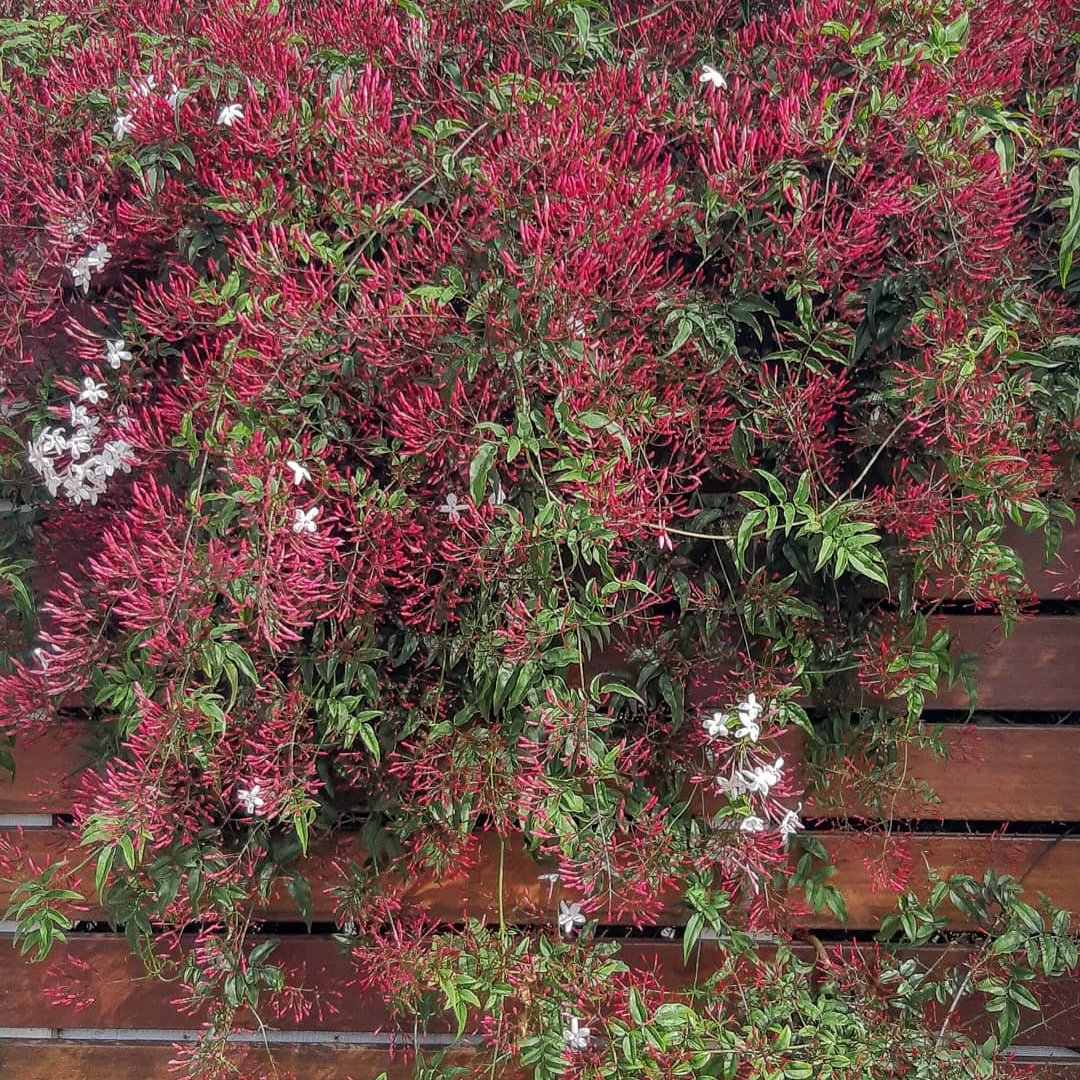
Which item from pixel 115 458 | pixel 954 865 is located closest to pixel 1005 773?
pixel 954 865

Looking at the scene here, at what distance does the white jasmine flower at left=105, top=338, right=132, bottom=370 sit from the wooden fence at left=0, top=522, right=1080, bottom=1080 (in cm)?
61

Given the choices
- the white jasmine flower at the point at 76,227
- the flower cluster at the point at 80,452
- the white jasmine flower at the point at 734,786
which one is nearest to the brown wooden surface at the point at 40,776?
the flower cluster at the point at 80,452

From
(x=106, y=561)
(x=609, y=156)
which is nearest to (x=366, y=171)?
(x=609, y=156)

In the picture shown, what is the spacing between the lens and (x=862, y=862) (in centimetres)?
145

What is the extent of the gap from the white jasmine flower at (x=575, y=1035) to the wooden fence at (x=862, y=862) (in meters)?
0.19

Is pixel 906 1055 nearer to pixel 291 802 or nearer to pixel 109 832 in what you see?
pixel 291 802

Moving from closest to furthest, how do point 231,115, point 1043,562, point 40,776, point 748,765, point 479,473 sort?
1. point 479,473
2. point 231,115
3. point 748,765
4. point 1043,562
5. point 40,776

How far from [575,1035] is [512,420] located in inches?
31.9

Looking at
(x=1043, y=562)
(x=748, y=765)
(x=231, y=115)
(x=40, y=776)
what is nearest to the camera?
(x=231, y=115)

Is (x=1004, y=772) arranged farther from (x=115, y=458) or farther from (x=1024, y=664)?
(x=115, y=458)

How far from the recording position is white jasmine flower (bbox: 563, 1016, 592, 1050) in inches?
46.7

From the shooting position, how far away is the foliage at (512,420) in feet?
3.46

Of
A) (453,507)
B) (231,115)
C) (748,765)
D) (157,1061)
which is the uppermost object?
(231,115)

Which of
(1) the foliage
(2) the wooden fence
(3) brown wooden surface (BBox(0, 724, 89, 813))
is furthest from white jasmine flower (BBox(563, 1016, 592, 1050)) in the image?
(3) brown wooden surface (BBox(0, 724, 89, 813))
